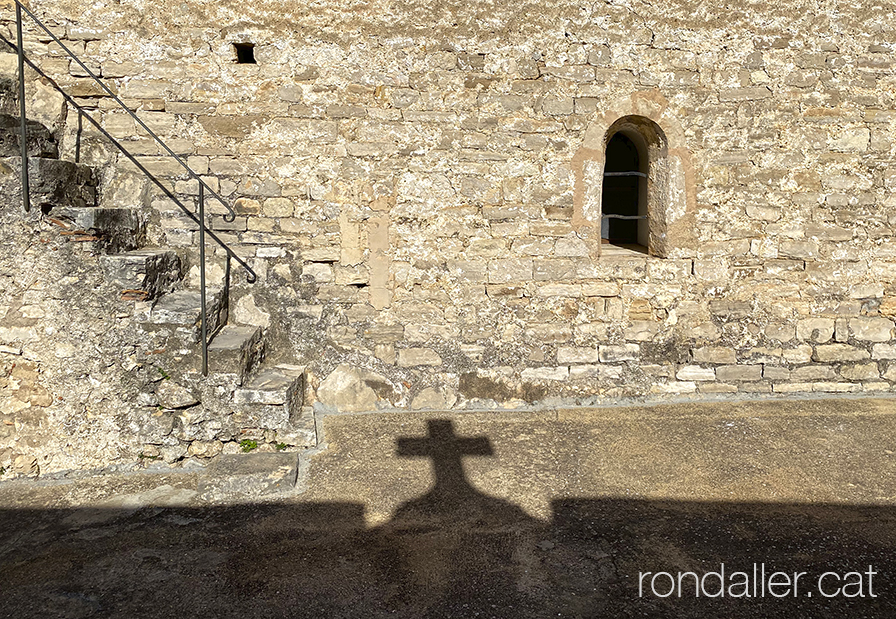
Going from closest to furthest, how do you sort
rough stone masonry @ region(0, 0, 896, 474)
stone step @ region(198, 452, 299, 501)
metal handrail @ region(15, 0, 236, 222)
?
stone step @ region(198, 452, 299, 501) < metal handrail @ region(15, 0, 236, 222) < rough stone masonry @ region(0, 0, 896, 474)

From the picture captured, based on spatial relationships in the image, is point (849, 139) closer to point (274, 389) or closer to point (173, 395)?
point (274, 389)

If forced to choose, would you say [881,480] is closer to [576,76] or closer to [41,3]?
[576,76]

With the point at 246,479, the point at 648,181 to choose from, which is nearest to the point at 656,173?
the point at 648,181

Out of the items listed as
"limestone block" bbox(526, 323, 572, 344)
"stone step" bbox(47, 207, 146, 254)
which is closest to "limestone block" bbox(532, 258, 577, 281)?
"limestone block" bbox(526, 323, 572, 344)

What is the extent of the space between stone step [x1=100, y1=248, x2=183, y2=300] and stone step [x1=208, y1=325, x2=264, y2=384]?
1.83 feet

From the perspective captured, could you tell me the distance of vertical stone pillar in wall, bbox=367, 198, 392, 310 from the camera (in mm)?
4723

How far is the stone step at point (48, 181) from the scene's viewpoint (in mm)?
3721

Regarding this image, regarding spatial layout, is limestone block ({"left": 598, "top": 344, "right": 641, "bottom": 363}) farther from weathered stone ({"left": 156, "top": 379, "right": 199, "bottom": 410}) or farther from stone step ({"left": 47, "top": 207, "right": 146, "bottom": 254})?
stone step ({"left": 47, "top": 207, "right": 146, "bottom": 254})

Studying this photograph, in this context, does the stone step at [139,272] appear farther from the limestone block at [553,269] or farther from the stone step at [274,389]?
the limestone block at [553,269]

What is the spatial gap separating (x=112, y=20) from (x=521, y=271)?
383 cm

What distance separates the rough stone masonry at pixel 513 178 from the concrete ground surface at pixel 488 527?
31.3 inches

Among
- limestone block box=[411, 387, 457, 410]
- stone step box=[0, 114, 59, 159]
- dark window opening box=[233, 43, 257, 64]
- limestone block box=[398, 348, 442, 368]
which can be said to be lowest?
limestone block box=[411, 387, 457, 410]

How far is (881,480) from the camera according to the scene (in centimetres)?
358

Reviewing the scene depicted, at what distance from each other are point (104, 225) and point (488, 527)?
3.29 m
